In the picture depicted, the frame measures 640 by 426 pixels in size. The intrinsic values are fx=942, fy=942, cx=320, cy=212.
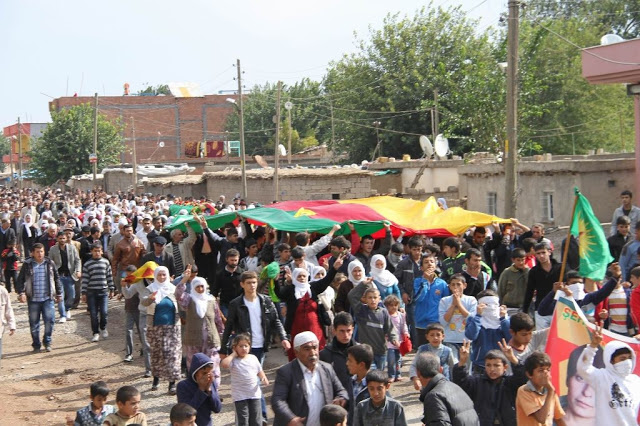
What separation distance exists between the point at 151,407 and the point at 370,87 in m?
40.4

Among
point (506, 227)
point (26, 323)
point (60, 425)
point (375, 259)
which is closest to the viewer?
point (60, 425)

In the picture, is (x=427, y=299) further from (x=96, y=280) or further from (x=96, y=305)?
(x=96, y=305)

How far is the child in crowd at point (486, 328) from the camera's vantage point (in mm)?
8281

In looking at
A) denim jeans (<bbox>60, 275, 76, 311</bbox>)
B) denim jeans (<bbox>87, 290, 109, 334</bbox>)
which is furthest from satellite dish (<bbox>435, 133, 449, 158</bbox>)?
denim jeans (<bbox>87, 290, 109, 334</bbox>)

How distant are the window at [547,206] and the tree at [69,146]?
3880cm

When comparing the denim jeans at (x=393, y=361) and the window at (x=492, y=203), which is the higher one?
the window at (x=492, y=203)

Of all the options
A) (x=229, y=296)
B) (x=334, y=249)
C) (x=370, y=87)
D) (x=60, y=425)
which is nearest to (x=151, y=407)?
(x=60, y=425)

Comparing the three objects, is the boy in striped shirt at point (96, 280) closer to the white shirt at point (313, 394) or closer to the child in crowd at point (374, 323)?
the child in crowd at point (374, 323)

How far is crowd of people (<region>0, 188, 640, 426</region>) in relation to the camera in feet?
21.5

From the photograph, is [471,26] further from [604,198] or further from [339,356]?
[339,356]

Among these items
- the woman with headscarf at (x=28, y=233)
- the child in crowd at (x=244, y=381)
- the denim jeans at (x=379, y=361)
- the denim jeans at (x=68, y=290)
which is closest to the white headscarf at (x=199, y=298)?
the denim jeans at (x=379, y=361)

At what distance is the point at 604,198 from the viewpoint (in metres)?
21.2

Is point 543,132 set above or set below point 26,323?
above

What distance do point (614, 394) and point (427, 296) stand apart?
11.5 feet
